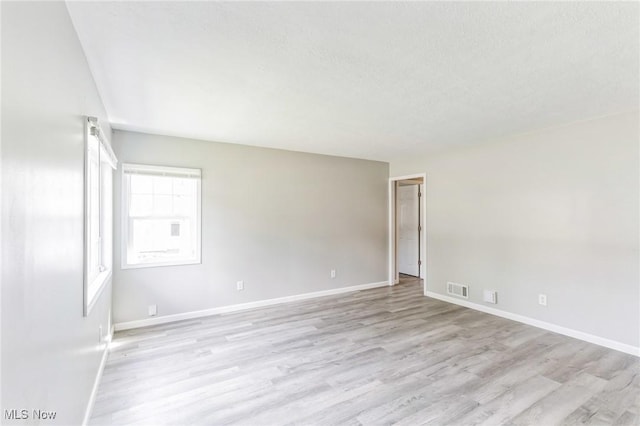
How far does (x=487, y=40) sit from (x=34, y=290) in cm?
253

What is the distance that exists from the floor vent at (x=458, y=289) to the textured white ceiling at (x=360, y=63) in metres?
2.37

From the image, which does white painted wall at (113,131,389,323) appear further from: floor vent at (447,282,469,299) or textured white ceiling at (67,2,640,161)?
floor vent at (447,282,469,299)

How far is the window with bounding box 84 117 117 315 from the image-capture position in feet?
6.37

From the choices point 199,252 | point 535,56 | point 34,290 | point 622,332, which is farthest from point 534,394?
point 199,252

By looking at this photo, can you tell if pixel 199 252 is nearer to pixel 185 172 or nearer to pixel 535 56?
pixel 185 172

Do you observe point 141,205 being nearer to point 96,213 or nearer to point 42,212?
point 96,213

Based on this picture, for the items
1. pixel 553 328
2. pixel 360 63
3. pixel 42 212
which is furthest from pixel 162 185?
pixel 553 328

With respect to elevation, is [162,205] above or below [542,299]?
above

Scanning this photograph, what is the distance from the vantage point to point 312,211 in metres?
4.94

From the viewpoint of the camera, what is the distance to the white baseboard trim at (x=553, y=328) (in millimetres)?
2982

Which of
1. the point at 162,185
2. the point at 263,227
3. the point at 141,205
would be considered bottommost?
the point at 263,227

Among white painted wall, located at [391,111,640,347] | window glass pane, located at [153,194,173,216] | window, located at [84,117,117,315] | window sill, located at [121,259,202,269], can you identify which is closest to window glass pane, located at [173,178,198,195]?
window glass pane, located at [153,194,173,216]

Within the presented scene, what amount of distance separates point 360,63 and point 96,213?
96.9 inches

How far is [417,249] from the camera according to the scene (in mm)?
6703
